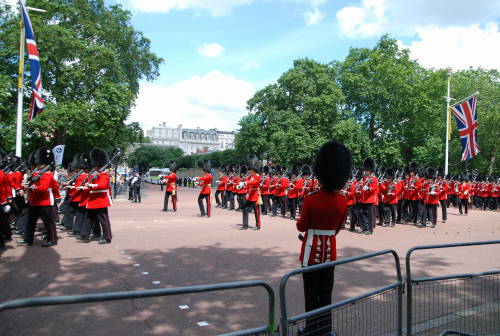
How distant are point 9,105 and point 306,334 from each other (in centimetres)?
2388

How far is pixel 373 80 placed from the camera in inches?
1487

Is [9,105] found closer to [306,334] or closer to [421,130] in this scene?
[306,334]

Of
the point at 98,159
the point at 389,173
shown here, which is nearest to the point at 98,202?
the point at 98,159

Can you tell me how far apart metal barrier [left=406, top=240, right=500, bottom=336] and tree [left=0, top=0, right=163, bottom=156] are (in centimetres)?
2062

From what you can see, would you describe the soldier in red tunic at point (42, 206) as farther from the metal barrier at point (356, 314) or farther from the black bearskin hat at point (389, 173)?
the black bearskin hat at point (389, 173)

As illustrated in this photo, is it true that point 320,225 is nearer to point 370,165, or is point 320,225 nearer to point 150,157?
point 370,165

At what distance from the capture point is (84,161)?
1119 cm

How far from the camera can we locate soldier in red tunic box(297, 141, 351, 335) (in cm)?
393

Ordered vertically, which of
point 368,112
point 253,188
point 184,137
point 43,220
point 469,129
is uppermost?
point 184,137

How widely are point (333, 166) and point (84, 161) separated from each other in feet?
28.0

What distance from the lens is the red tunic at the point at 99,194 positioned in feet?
29.3

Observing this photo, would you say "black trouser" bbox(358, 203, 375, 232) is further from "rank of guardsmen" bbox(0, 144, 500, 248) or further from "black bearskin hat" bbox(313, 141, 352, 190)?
"black bearskin hat" bbox(313, 141, 352, 190)

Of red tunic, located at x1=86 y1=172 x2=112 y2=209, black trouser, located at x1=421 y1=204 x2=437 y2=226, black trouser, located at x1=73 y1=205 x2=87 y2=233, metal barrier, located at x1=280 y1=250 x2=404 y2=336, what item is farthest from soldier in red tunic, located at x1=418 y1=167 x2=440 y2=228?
metal barrier, located at x1=280 y1=250 x2=404 y2=336

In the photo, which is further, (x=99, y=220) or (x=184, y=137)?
(x=184, y=137)
